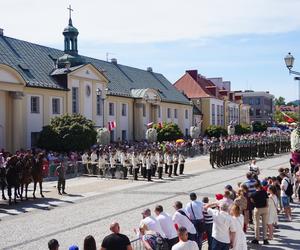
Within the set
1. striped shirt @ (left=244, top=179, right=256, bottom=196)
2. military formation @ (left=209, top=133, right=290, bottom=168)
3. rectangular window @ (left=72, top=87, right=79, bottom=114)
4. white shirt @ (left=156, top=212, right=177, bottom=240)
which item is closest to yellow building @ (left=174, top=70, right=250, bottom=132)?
military formation @ (left=209, top=133, right=290, bottom=168)

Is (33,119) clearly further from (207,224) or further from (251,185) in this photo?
(207,224)

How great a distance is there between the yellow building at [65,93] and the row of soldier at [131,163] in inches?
331

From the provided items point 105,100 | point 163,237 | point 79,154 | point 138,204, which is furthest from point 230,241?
point 105,100

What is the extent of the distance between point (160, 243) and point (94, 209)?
8879 millimetres

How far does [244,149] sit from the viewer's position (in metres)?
40.2

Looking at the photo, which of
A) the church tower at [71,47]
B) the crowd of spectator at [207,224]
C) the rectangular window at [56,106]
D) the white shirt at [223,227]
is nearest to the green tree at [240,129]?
the church tower at [71,47]

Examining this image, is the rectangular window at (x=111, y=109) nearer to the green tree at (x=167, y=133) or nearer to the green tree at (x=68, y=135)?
the green tree at (x=167, y=133)

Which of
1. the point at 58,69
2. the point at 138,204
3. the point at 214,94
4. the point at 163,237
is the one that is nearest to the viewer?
the point at 163,237

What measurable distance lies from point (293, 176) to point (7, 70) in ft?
67.9

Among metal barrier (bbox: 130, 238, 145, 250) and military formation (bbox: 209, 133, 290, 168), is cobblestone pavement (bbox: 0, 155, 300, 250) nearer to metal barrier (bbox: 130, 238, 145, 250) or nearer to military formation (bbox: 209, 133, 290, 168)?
metal barrier (bbox: 130, 238, 145, 250)

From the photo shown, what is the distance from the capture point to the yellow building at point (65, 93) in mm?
35062

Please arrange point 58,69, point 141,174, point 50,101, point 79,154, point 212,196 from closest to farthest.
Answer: point 212,196 < point 141,174 < point 79,154 < point 50,101 < point 58,69

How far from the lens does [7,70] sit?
1319 inches

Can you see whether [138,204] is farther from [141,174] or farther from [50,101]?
[50,101]
